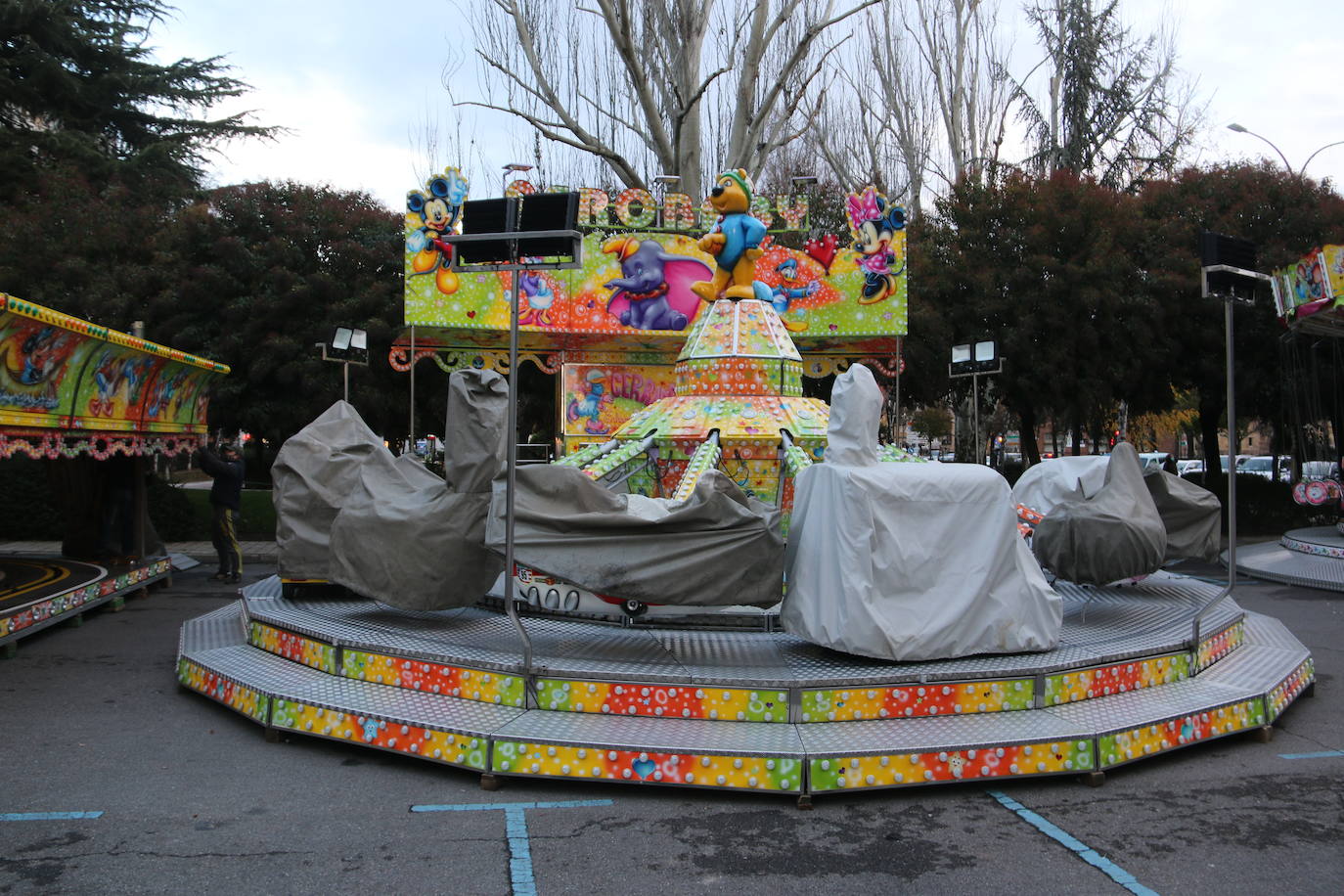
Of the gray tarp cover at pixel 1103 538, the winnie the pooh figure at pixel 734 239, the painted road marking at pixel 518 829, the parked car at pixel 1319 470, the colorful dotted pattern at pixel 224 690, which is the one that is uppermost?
the winnie the pooh figure at pixel 734 239

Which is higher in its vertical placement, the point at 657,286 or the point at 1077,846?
the point at 657,286

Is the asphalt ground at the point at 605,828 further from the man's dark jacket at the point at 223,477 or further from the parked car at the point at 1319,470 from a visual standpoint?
the parked car at the point at 1319,470

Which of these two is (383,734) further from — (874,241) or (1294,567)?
(1294,567)

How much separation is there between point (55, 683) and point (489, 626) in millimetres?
3356

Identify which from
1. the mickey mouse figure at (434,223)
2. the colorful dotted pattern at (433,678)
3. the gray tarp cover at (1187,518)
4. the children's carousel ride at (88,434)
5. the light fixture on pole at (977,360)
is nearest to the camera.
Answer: the colorful dotted pattern at (433,678)

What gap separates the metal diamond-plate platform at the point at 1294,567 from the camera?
509 inches

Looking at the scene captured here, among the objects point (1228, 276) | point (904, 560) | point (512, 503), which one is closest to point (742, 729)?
point (904, 560)

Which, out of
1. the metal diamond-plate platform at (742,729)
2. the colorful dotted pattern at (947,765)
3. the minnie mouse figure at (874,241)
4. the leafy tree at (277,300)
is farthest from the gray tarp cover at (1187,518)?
the leafy tree at (277,300)

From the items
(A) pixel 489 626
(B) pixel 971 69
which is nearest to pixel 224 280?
(A) pixel 489 626

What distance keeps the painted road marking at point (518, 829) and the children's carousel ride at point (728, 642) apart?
151mm

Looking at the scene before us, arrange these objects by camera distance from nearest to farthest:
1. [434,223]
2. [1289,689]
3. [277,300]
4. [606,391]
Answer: [1289,689] → [434,223] → [606,391] → [277,300]

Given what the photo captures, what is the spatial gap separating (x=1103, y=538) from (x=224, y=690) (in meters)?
6.38

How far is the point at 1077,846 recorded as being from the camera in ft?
15.0

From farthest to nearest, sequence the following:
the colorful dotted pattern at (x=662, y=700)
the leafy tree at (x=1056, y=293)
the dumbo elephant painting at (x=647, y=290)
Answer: the leafy tree at (x=1056, y=293) → the dumbo elephant painting at (x=647, y=290) → the colorful dotted pattern at (x=662, y=700)
